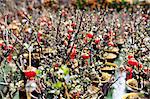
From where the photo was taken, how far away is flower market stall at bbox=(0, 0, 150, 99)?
2.36 m

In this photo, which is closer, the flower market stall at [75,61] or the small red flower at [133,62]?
the flower market stall at [75,61]

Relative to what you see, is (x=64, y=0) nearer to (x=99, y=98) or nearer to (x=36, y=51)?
(x=36, y=51)

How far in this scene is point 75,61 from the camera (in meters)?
2.87

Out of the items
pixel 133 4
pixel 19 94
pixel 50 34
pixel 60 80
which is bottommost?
pixel 19 94

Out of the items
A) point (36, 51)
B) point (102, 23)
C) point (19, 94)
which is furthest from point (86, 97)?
point (102, 23)

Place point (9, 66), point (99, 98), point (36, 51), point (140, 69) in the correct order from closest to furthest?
point (99, 98) < point (9, 66) < point (140, 69) < point (36, 51)

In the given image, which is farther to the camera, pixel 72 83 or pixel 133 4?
pixel 133 4

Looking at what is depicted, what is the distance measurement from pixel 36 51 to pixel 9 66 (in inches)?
35.5

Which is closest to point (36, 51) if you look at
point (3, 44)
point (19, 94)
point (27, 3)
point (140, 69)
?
point (3, 44)

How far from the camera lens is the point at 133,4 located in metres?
7.86

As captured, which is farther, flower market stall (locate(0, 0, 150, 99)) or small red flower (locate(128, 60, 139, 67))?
small red flower (locate(128, 60, 139, 67))

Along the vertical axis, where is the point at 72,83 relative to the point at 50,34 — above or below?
below

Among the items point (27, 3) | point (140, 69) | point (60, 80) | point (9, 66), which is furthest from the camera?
point (27, 3)

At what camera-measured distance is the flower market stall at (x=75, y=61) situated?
2355mm
